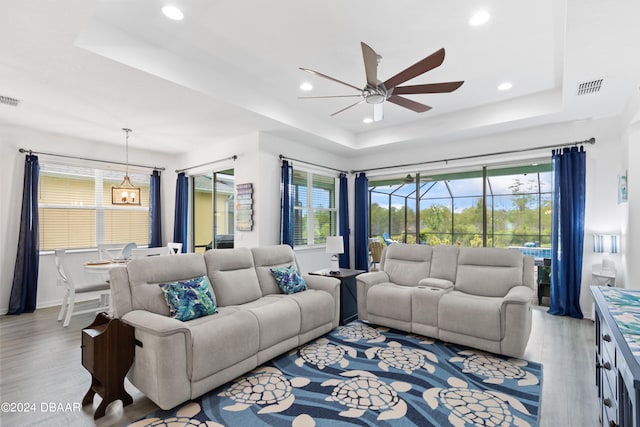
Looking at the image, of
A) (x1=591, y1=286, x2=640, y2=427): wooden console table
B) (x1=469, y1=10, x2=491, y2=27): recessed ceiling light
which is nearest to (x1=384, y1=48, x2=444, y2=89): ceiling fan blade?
(x1=469, y1=10, x2=491, y2=27): recessed ceiling light

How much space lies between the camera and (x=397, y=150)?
6.00 m

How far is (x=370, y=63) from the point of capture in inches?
96.4

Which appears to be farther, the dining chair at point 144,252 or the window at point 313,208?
the window at point 313,208

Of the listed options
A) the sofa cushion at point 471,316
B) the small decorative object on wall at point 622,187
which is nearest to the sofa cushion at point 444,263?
the sofa cushion at point 471,316

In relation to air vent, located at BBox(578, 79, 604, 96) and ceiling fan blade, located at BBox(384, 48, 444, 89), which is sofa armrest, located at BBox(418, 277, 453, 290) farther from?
air vent, located at BBox(578, 79, 604, 96)

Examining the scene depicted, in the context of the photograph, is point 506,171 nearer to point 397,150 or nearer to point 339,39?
point 397,150

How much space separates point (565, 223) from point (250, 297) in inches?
167

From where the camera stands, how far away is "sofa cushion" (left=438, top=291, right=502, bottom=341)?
2.91m

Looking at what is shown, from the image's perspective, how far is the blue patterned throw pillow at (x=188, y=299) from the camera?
8.28ft

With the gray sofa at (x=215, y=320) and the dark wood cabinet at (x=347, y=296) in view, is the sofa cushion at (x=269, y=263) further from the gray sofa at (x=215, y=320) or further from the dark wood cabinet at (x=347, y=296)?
the dark wood cabinet at (x=347, y=296)

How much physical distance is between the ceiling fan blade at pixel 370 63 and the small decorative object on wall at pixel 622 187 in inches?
131

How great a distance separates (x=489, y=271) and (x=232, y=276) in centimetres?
283

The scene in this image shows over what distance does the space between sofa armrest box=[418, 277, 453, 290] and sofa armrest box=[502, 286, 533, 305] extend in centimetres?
63

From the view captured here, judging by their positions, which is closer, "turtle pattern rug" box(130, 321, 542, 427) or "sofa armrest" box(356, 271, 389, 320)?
"turtle pattern rug" box(130, 321, 542, 427)
